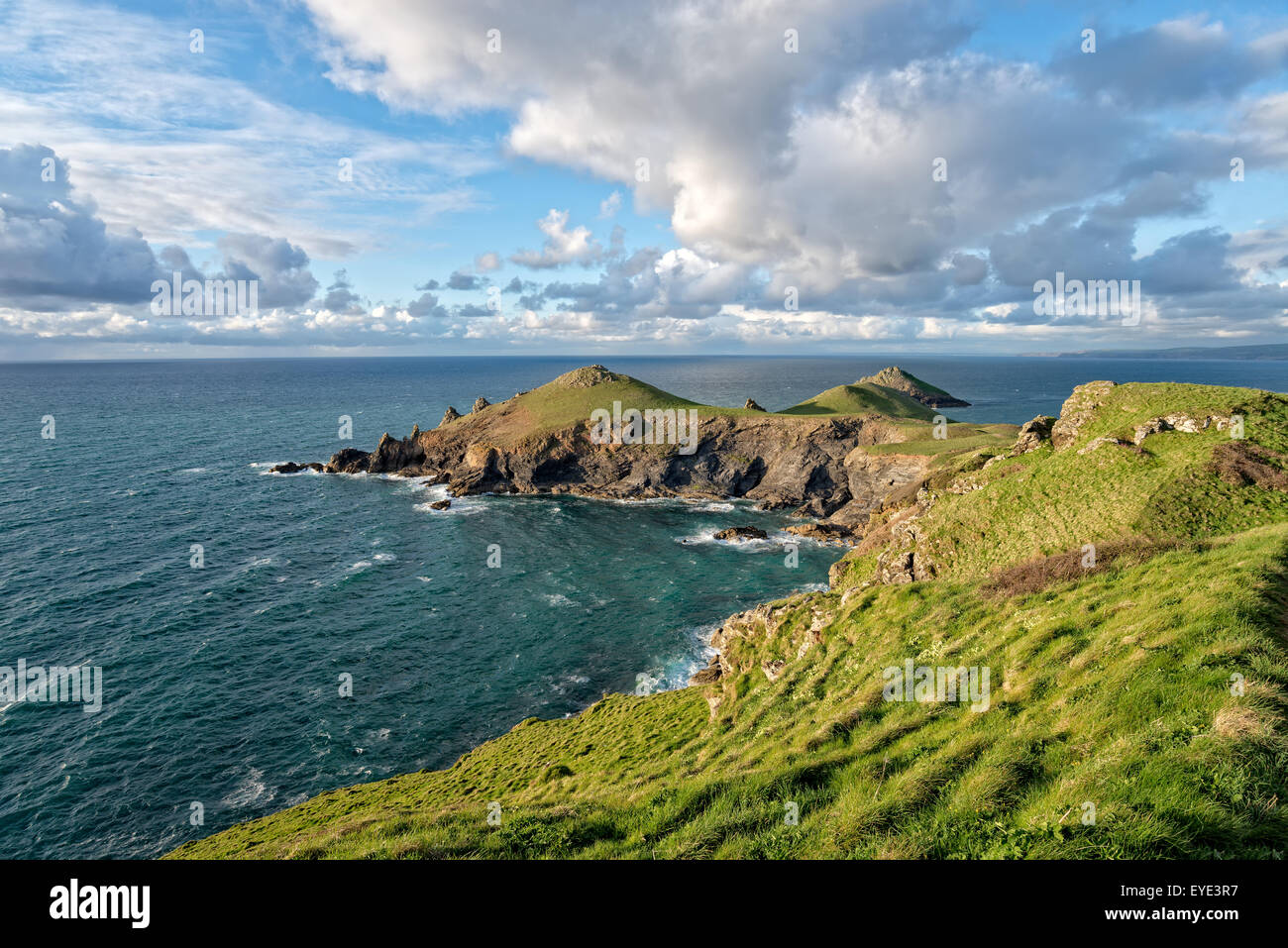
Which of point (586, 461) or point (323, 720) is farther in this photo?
point (586, 461)

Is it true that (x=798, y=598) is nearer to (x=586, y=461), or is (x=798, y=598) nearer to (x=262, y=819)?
(x=262, y=819)

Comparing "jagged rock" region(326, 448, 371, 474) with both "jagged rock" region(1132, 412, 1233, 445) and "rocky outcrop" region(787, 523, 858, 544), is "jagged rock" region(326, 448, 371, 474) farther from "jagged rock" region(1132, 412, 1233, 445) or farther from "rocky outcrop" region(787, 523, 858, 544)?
"jagged rock" region(1132, 412, 1233, 445)

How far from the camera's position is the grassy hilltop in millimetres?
9602

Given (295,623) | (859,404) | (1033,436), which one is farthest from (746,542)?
(859,404)

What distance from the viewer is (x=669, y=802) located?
490 inches

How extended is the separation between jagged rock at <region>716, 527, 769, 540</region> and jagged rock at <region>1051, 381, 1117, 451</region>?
4063 cm

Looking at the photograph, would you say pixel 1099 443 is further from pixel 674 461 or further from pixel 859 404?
A: pixel 859 404

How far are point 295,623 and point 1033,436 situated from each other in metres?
66.0

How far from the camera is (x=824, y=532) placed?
77750mm

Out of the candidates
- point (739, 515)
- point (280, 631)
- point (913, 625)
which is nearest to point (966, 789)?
point (913, 625)

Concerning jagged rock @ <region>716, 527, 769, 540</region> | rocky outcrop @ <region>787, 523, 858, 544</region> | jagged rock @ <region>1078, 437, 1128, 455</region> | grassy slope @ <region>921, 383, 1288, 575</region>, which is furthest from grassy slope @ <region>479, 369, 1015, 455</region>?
jagged rock @ <region>1078, 437, 1128, 455</region>

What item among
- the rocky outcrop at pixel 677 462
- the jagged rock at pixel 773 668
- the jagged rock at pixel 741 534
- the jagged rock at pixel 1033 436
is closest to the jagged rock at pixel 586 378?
the rocky outcrop at pixel 677 462

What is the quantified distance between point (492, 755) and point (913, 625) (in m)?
25.7
